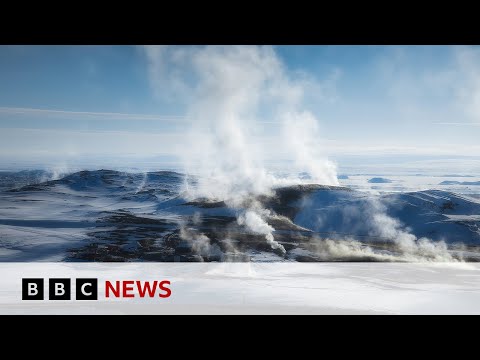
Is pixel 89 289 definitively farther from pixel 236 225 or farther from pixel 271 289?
pixel 236 225

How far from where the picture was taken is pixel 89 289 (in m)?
5.29

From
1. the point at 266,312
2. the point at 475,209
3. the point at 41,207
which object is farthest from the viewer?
the point at 41,207

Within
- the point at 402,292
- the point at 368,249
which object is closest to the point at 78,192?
the point at 368,249

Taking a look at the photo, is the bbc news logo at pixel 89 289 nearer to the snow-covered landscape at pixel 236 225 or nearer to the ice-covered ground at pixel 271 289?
the ice-covered ground at pixel 271 289

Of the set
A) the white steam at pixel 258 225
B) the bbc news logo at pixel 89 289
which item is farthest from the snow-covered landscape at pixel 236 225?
the bbc news logo at pixel 89 289

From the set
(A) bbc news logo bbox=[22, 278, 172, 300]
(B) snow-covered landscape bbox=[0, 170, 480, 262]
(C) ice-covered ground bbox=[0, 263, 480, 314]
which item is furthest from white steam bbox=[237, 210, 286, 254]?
(A) bbc news logo bbox=[22, 278, 172, 300]

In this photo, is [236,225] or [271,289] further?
[236,225]

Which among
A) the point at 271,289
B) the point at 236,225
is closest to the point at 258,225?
the point at 236,225

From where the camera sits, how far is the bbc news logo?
16.7 feet

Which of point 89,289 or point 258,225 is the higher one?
point 89,289

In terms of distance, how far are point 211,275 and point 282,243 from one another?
532cm

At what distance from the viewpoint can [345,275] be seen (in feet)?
22.9

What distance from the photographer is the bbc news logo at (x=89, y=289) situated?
510cm

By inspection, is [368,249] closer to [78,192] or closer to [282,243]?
[282,243]
